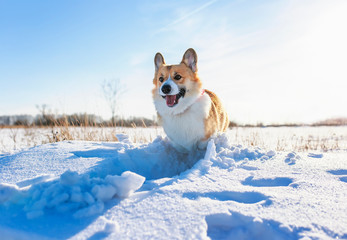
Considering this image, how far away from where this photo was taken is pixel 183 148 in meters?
3.00

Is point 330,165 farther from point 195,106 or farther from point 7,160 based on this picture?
point 7,160

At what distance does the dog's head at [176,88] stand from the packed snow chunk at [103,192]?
158 centimetres

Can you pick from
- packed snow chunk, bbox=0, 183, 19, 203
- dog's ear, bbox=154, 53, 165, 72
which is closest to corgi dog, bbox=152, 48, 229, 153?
dog's ear, bbox=154, 53, 165, 72

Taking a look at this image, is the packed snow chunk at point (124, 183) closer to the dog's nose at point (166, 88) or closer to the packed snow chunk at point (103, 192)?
the packed snow chunk at point (103, 192)

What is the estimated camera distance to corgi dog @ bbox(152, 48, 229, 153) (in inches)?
113

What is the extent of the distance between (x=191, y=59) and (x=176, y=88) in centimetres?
68

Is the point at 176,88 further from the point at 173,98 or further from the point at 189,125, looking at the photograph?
the point at 189,125

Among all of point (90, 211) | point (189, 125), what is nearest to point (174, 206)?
point (90, 211)

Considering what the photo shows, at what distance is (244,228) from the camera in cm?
122

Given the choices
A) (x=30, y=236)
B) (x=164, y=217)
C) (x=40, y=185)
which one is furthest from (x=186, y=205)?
(x=40, y=185)

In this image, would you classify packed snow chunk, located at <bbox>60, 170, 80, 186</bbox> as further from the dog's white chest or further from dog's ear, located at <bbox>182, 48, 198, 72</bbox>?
dog's ear, located at <bbox>182, 48, 198, 72</bbox>

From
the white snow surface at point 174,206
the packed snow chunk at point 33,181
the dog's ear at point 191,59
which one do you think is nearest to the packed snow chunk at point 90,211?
the white snow surface at point 174,206

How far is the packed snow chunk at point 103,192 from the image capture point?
4.35ft

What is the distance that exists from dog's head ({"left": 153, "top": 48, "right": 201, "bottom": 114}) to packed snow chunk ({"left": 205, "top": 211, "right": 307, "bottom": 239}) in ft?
5.67
